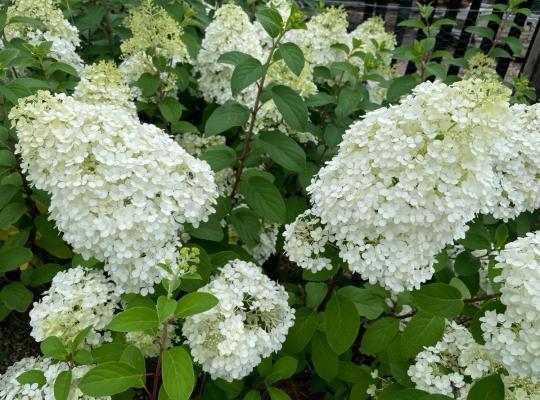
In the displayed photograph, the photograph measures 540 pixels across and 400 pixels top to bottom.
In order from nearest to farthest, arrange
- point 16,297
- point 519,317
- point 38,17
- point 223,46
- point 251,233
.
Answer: point 519,317
point 16,297
point 251,233
point 38,17
point 223,46

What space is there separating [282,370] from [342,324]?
26 cm

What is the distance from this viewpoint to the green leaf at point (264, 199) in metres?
1.88

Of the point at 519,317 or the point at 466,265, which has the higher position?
the point at 519,317

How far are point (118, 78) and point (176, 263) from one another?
0.83 m

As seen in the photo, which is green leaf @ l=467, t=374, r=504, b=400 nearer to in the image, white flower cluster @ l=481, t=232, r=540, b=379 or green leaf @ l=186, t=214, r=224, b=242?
white flower cluster @ l=481, t=232, r=540, b=379

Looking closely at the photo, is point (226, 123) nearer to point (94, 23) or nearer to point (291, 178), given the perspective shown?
point (291, 178)

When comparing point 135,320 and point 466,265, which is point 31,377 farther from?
point 466,265

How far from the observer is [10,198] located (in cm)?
181

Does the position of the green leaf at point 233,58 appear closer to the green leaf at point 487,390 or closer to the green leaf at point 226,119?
the green leaf at point 226,119

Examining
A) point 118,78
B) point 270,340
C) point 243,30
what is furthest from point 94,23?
point 270,340

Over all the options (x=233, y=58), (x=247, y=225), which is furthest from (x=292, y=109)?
(x=247, y=225)

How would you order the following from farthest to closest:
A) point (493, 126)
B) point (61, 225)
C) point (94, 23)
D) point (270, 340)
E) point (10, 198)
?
1. point (94, 23)
2. point (10, 198)
3. point (270, 340)
4. point (61, 225)
5. point (493, 126)

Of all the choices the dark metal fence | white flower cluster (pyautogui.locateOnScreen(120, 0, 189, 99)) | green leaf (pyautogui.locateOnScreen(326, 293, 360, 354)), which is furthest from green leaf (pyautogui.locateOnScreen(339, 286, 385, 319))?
the dark metal fence

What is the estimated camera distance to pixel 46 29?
2350 millimetres
